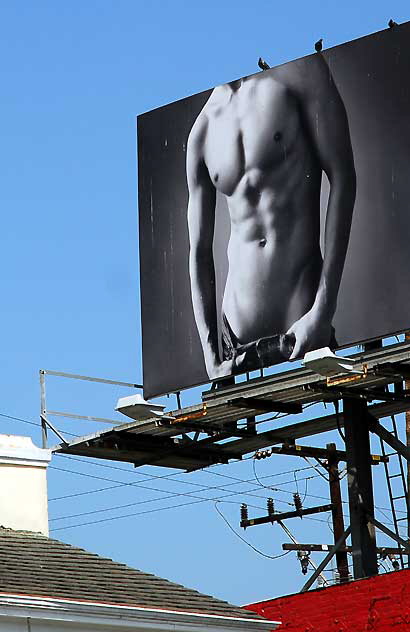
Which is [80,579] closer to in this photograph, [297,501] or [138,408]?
[138,408]

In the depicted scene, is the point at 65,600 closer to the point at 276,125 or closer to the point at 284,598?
the point at 284,598

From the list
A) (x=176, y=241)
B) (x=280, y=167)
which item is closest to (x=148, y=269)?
(x=176, y=241)

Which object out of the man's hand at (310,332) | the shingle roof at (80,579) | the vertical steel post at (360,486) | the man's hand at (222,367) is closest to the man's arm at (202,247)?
the man's hand at (222,367)

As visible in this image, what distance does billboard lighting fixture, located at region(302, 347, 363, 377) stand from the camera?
2283cm

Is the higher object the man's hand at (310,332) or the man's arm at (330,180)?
the man's arm at (330,180)

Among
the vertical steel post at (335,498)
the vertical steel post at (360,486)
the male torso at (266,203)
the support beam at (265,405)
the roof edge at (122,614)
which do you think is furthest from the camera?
the vertical steel post at (335,498)

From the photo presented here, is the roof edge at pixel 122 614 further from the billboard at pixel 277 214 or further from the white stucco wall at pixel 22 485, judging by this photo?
the billboard at pixel 277 214

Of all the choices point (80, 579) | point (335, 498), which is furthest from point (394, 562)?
point (80, 579)

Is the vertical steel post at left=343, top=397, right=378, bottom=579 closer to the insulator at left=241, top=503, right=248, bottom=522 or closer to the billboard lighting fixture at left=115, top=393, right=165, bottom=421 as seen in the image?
the billboard lighting fixture at left=115, top=393, right=165, bottom=421

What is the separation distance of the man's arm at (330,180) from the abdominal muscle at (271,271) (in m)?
0.24

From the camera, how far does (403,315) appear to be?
23.0m

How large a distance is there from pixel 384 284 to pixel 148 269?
4680mm

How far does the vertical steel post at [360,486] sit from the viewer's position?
23.9 meters

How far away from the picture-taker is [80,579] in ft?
58.1
